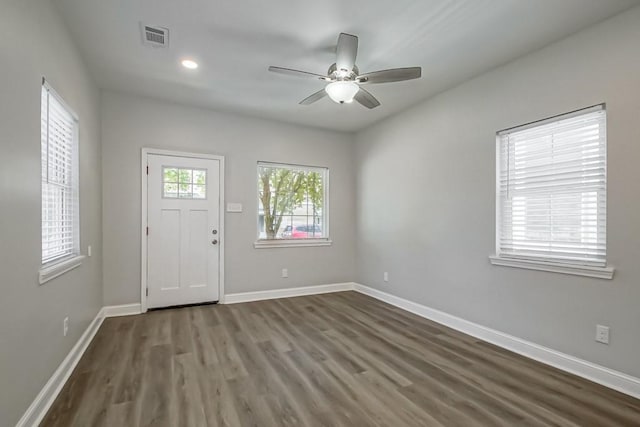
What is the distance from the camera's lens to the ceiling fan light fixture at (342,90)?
2.65 meters

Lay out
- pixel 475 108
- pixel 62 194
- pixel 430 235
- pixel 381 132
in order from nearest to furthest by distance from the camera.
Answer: pixel 62 194
pixel 475 108
pixel 430 235
pixel 381 132

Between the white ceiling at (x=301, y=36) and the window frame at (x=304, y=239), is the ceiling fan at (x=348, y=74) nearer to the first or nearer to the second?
the white ceiling at (x=301, y=36)

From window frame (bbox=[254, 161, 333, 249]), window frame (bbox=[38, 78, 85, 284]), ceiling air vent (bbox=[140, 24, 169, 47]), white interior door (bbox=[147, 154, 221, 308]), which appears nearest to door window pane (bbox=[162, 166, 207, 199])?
white interior door (bbox=[147, 154, 221, 308])

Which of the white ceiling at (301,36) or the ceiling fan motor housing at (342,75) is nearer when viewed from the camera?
the white ceiling at (301,36)

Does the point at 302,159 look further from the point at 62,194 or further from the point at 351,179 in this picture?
the point at 62,194

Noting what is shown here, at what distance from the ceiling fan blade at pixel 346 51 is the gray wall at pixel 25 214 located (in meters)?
1.89

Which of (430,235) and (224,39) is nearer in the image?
(224,39)

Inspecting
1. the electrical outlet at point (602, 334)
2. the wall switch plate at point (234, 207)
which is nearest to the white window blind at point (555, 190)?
the electrical outlet at point (602, 334)

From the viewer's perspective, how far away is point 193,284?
4.19 m

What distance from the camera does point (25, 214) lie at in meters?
1.76

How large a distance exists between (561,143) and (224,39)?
304 cm

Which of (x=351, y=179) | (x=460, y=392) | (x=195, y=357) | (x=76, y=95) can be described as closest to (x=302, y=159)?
(x=351, y=179)

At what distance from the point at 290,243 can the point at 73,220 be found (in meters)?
2.78

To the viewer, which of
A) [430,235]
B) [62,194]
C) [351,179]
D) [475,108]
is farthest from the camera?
[351,179]
